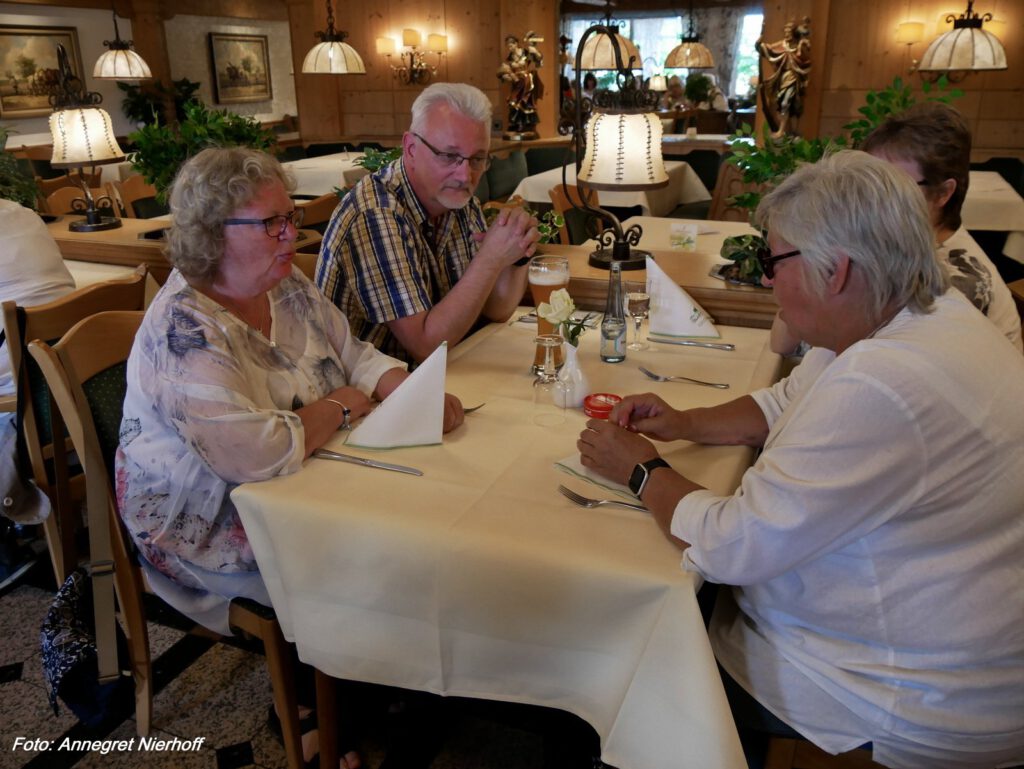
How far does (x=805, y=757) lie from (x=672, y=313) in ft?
4.01

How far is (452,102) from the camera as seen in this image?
208 centimetres

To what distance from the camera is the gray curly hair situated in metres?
1.54

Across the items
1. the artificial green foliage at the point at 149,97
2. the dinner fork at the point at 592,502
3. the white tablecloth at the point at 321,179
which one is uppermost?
the artificial green foliage at the point at 149,97

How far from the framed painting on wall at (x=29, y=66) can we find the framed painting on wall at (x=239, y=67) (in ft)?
7.59

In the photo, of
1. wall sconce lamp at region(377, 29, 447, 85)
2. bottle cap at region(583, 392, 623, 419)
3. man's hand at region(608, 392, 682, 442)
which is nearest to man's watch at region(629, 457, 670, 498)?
man's hand at region(608, 392, 682, 442)

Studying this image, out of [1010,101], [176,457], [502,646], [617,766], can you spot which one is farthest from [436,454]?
[1010,101]

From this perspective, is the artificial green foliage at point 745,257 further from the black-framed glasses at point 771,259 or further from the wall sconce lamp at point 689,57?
the wall sconce lamp at point 689,57

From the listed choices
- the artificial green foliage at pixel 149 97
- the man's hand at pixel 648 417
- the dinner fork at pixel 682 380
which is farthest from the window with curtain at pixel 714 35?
the man's hand at pixel 648 417

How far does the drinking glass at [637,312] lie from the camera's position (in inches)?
82.7

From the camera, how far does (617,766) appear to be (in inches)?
48.2

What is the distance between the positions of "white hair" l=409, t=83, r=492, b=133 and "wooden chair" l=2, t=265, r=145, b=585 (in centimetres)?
92

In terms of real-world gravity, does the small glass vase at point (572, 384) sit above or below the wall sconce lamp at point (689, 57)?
below

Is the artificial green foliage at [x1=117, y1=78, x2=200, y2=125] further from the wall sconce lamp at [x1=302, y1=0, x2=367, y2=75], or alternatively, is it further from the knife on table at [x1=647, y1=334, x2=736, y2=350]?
the knife on table at [x1=647, y1=334, x2=736, y2=350]

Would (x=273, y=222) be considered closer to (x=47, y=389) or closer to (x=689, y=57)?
(x=47, y=389)
